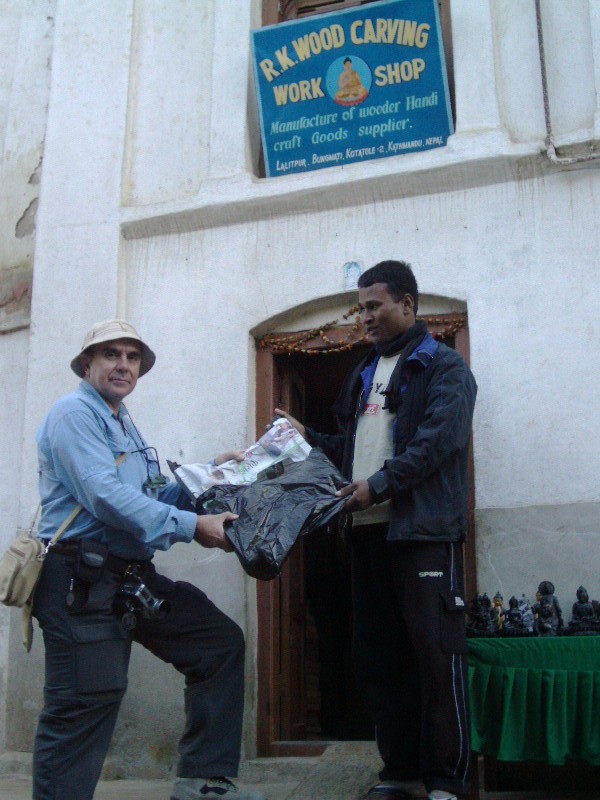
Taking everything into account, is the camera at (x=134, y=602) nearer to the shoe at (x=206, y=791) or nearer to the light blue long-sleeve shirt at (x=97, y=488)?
the light blue long-sleeve shirt at (x=97, y=488)

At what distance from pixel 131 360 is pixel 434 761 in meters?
2.05

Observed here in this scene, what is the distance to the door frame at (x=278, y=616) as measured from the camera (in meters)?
5.16

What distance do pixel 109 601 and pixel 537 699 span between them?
1793mm

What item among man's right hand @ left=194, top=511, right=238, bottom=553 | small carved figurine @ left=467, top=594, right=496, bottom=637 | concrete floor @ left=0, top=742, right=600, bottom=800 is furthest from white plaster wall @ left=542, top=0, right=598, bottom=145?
concrete floor @ left=0, top=742, right=600, bottom=800

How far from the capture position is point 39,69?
6.95m

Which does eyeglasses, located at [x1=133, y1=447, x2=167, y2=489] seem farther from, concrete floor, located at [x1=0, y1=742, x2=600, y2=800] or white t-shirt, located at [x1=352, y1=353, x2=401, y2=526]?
concrete floor, located at [x1=0, y1=742, x2=600, y2=800]

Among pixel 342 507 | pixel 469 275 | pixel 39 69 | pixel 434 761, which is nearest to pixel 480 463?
pixel 469 275

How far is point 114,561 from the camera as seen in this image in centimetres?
376

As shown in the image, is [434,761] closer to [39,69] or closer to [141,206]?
[141,206]

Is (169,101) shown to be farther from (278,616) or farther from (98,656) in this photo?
(98,656)

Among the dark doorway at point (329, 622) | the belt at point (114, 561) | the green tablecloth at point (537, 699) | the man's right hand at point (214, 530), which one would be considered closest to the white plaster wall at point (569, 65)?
the dark doorway at point (329, 622)

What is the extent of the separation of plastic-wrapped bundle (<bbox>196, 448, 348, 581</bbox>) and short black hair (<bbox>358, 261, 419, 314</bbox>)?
0.84 meters

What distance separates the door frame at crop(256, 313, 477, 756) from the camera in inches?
203

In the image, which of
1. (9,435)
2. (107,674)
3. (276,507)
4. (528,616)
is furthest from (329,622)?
(107,674)
